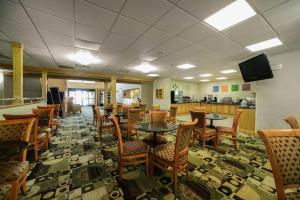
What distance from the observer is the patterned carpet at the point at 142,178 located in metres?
1.76

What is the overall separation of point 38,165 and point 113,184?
1606 mm

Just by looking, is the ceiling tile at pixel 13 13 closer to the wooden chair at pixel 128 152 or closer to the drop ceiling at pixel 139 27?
the drop ceiling at pixel 139 27

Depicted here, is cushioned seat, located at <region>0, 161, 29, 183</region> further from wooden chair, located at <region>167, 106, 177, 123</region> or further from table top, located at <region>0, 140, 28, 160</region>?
wooden chair, located at <region>167, 106, 177, 123</region>

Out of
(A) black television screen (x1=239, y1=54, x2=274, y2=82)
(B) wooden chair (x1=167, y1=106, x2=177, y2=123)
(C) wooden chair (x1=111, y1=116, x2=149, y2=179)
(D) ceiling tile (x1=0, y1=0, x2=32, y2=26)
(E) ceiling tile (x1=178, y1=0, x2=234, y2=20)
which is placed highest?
(D) ceiling tile (x1=0, y1=0, x2=32, y2=26)

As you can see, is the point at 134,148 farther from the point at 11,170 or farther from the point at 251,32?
the point at 251,32

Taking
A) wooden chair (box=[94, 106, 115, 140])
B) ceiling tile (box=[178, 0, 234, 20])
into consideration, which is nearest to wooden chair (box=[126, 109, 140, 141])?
wooden chair (box=[94, 106, 115, 140])

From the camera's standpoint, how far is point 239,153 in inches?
121

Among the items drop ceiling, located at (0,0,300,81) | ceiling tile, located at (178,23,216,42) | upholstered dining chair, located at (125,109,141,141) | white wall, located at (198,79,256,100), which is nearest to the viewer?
drop ceiling, located at (0,0,300,81)

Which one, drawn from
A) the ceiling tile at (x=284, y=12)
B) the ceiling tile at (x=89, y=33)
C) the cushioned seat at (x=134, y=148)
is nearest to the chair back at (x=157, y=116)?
the cushioned seat at (x=134, y=148)

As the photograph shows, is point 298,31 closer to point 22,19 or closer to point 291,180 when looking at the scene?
point 291,180

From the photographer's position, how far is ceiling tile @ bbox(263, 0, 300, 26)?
6.18ft

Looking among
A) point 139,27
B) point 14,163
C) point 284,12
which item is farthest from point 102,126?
point 284,12

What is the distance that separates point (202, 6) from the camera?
191 cm

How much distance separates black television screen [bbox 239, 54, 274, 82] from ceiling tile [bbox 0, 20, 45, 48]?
5.45 metres
